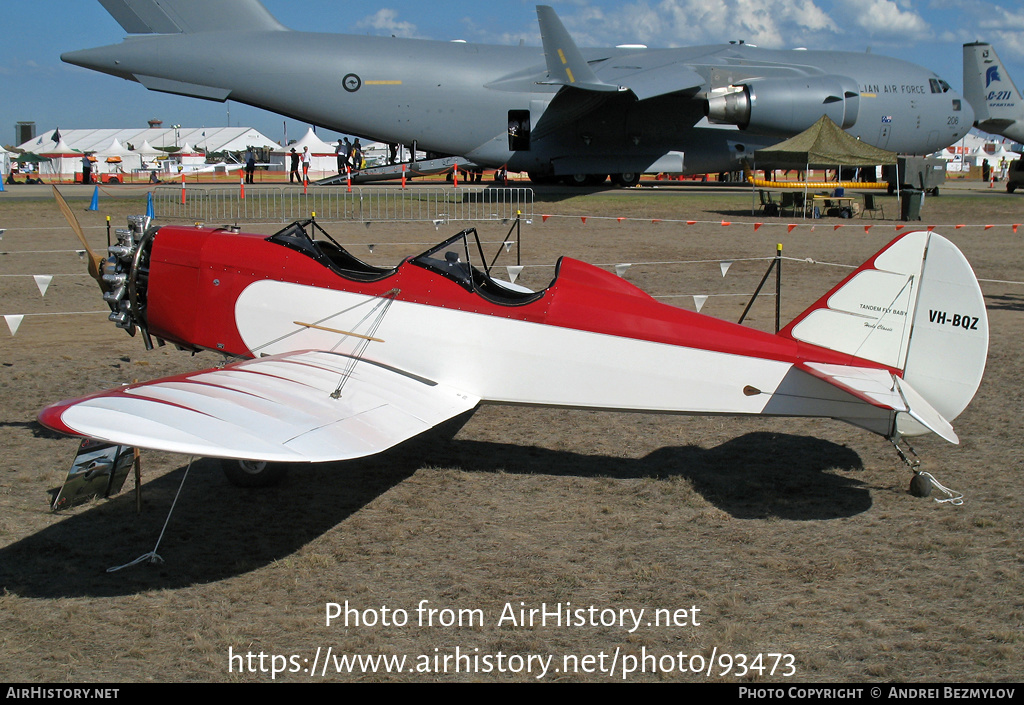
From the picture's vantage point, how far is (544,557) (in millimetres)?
4906

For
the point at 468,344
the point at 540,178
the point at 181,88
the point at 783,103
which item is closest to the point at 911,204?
the point at 783,103

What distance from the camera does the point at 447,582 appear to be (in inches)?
181

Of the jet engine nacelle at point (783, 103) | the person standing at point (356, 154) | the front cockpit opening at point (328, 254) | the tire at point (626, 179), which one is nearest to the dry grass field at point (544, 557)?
the front cockpit opening at point (328, 254)

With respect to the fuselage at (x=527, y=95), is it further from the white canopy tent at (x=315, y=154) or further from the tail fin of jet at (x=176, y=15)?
the white canopy tent at (x=315, y=154)

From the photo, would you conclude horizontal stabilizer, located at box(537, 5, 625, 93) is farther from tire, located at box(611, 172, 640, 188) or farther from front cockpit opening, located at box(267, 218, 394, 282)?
front cockpit opening, located at box(267, 218, 394, 282)

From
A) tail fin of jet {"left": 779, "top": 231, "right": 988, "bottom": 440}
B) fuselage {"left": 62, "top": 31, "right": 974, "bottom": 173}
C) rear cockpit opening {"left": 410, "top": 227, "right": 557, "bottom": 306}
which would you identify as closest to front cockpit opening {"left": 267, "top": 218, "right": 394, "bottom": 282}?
rear cockpit opening {"left": 410, "top": 227, "right": 557, "bottom": 306}

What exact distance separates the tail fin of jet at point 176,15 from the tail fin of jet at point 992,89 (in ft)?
126

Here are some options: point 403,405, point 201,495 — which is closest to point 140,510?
point 201,495

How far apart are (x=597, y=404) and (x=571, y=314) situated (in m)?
0.70

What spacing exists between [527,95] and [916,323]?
26.1m

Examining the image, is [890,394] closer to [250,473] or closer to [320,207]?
[250,473]

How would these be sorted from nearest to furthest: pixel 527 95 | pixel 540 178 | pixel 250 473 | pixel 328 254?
1. pixel 250 473
2. pixel 328 254
3. pixel 527 95
4. pixel 540 178

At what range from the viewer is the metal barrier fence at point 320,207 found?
23.5m

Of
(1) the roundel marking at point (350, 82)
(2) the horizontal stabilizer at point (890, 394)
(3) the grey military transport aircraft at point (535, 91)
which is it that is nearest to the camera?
(2) the horizontal stabilizer at point (890, 394)
